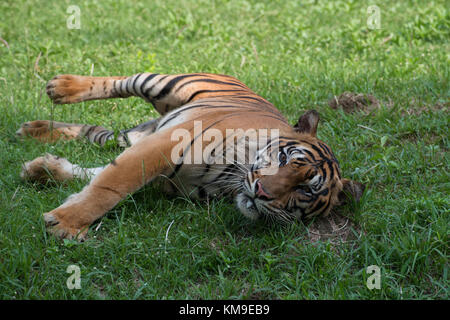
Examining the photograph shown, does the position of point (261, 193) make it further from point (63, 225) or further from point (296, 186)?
point (63, 225)

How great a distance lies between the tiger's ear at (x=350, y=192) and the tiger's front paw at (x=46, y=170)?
176 centimetres

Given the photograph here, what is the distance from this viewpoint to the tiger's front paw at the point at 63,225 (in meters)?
2.98

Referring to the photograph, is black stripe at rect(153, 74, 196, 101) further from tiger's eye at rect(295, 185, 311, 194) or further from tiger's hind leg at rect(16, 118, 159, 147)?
tiger's eye at rect(295, 185, 311, 194)

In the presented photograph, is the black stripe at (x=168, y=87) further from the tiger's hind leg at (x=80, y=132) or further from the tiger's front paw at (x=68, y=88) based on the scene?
the tiger's front paw at (x=68, y=88)

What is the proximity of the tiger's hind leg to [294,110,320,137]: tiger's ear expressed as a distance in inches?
53.2

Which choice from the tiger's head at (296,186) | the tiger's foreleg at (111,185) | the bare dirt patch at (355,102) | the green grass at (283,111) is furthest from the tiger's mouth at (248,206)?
the bare dirt patch at (355,102)

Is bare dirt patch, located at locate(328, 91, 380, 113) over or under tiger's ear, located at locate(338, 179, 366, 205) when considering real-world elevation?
over

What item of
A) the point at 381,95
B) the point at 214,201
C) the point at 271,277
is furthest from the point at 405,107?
the point at 271,277

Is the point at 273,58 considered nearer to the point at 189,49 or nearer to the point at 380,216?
the point at 189,49

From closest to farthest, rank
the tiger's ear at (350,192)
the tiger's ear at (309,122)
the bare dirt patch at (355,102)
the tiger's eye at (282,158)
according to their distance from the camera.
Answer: the tiger's eye at (282,158)
the tiger's ear at (350,192)
the tiger's ear at (309,122)
the bare dirt patch at (355,102)

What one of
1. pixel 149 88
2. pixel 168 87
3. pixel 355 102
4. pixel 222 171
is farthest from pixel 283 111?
pixel 222 171

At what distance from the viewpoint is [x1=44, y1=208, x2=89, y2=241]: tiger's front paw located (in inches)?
117

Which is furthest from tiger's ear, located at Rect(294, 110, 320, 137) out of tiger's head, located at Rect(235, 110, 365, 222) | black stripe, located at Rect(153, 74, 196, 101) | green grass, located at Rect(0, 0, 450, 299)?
black stripe, located at Rect(153, 74, 196, 101)

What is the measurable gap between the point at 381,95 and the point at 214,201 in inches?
91.7
